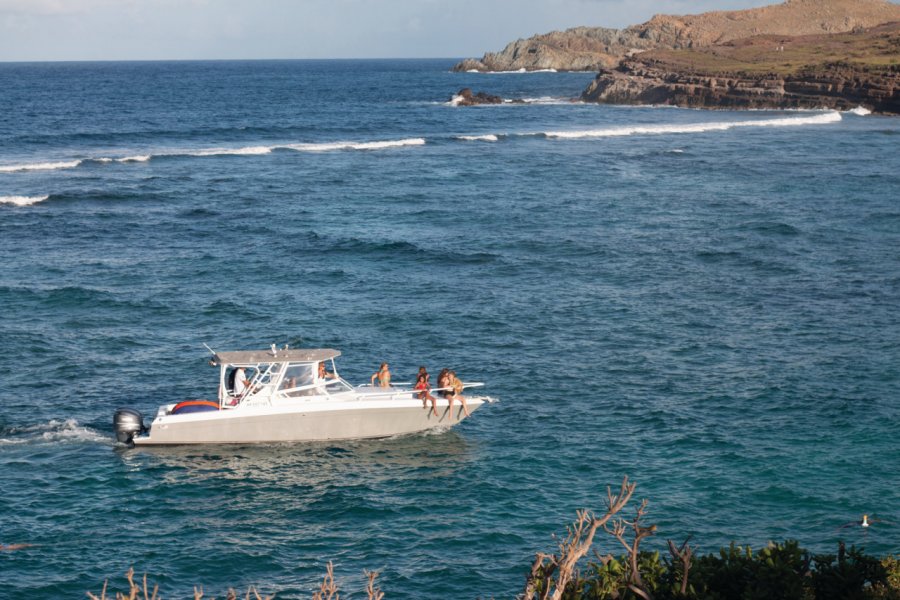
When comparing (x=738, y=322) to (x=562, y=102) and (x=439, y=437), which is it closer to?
(x=439, y=437)

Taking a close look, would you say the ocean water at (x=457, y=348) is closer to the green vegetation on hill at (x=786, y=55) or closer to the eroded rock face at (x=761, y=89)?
the eroded rock face at (x=761, y=89)

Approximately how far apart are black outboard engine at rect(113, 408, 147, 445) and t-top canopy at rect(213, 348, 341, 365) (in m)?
2.48

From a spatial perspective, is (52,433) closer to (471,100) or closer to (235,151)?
(235,151)

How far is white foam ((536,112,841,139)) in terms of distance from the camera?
3816 inches

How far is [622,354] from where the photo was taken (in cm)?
3338

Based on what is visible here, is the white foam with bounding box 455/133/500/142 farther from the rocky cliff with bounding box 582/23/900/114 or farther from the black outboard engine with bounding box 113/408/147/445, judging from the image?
the black outboard engine with bounding box 113/408/147/445

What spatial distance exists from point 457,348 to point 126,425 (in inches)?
463

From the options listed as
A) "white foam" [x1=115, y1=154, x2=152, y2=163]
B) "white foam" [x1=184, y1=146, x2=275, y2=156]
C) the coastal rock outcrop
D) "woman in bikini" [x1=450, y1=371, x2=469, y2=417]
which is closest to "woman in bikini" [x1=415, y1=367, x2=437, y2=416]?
"woman in bikini" [x1=450, y1=371, x2=469, y2=417]

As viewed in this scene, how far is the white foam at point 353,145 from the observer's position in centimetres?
8762

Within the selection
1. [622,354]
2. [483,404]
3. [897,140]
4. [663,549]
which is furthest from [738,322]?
[897,140]

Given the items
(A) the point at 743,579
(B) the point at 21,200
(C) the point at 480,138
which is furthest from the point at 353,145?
(A) the point at 743,579

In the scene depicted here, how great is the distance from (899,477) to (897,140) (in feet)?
224

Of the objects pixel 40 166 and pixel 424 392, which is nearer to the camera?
pixel 424 392

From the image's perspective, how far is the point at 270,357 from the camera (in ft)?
86.9
